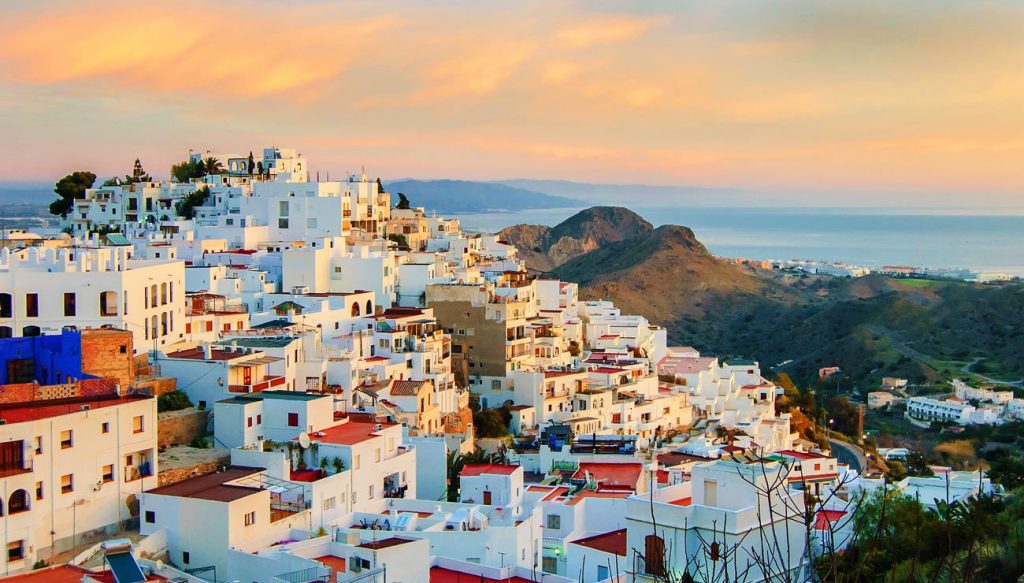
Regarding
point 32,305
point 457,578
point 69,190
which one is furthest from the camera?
point 69,190

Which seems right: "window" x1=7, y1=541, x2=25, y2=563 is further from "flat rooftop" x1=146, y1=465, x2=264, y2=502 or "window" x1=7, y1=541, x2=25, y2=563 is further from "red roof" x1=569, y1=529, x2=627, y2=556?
"red roof" x1=569, y1=529, x2=627, y2=556

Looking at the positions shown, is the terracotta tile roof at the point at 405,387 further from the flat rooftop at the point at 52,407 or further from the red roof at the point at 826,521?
the red roof at the point at 826,521

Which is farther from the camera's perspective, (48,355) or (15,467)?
(48,355)

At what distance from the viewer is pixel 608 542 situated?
15.6 meters

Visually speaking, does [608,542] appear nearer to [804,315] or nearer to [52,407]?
[52,407]

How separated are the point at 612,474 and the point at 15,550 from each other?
34.6 feet

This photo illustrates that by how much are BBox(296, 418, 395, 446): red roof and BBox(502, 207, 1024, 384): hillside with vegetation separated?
120 feet

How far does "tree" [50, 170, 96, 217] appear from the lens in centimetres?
4453

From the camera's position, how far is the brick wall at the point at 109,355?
61.6 feet

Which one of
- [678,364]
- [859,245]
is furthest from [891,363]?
[859,245]

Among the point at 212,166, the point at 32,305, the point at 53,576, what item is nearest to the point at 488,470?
the point at 53,576

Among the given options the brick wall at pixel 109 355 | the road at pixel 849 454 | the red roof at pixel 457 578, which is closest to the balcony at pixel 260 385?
the brick wall at pixel 109 355

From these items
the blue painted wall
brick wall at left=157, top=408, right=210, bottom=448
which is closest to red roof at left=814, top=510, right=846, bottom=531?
brick wall at left=157, top=408, right=210, bottom=448

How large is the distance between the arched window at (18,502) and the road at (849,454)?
2149cm
